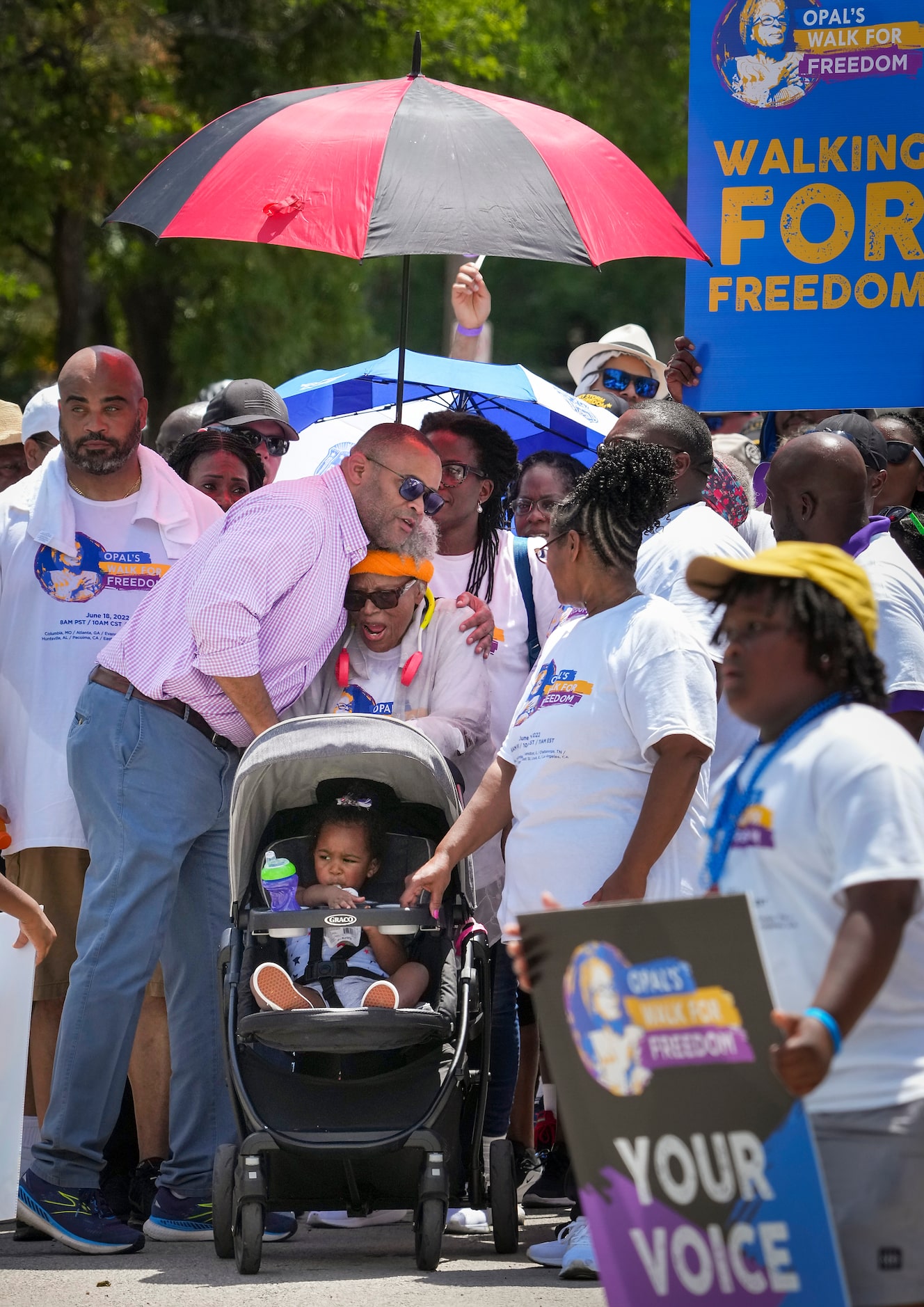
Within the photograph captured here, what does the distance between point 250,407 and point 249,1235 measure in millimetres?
3593

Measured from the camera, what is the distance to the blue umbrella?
7141 millimetres

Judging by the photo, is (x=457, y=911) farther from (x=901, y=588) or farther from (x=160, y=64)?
(x=160, y=64)

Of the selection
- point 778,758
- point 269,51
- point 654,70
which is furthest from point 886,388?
point 654,70

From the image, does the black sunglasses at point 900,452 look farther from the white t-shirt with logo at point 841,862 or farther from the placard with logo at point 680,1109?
the placard with logo at point 680,1109

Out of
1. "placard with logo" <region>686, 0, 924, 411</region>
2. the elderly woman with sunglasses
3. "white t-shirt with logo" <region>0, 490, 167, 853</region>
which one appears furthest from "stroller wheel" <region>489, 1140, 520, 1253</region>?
"placard with logo" <region>686, 0, 924, 411</region>

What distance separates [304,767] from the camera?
16.9 ft

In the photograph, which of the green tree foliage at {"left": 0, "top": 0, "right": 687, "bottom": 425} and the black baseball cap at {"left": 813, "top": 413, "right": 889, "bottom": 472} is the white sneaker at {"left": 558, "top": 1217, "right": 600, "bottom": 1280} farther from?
the green tree foliage at {"left": 0, "top": 0, "right": 687, "bottom": 425}

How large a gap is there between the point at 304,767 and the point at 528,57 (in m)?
12.4

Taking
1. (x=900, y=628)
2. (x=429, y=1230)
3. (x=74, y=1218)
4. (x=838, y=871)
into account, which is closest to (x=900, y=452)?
(x=900, y=628)

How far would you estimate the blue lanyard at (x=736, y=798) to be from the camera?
290cm

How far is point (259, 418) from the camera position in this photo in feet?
23.4

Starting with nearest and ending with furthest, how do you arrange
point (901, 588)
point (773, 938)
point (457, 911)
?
point (773, 938) → point (901, 588) → point (457, 911)

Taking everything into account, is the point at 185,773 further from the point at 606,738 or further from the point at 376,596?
the point at 606,738

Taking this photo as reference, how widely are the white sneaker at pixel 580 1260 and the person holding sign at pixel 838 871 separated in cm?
203
